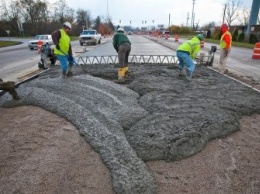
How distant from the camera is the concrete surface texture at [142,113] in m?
3.59

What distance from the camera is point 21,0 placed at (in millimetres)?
64562

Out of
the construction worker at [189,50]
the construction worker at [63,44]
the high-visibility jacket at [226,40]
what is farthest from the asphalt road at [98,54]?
the construction worker at [189,50]

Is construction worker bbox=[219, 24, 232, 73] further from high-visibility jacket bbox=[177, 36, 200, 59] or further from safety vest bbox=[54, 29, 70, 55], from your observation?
safety vest bbox=[54, 29, 70, 55]

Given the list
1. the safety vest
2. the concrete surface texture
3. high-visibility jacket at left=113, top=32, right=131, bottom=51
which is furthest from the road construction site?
high-visibility jacket at left=113, top=32, right=131, bottom=51

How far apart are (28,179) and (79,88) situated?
3.55 m

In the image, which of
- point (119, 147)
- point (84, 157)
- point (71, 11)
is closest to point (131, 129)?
point (119, 147)

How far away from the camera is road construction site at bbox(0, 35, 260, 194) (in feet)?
11.7

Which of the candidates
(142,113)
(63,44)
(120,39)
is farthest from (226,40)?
(142,113)

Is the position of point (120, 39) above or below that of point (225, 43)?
above

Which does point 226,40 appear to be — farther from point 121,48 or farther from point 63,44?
point 63,44

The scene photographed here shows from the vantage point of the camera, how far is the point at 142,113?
504 centimetres

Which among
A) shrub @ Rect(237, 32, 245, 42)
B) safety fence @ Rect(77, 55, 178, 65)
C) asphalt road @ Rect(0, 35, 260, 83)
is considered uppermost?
safety fence @ Rect(77, 55, 178, 65)

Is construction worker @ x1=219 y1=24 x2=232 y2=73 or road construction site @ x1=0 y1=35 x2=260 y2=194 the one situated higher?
construction worker @ x1=219 y1=24 x2=232 y2=73

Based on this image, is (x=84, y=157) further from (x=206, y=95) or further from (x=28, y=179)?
(x=206, y=95)
